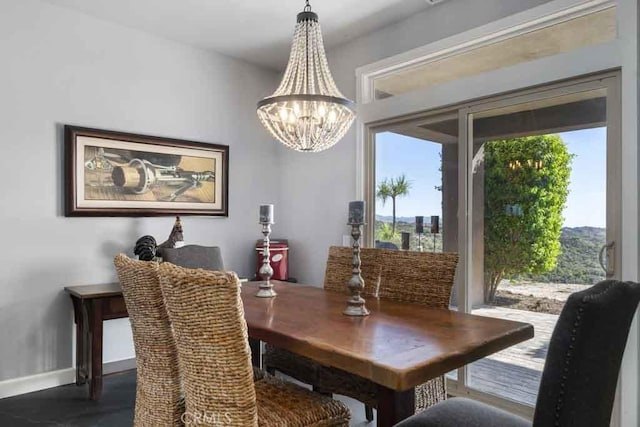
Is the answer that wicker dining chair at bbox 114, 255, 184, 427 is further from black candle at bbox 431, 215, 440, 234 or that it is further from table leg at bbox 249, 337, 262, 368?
black candle at bbox 431, 215, 440, 234

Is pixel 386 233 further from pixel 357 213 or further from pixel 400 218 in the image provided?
pixel 357 213

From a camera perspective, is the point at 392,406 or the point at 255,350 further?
the point at 255,350

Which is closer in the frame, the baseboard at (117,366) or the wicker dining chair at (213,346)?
the wicker dining chair at (213,346)

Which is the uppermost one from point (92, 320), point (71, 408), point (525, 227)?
point (525, 227)

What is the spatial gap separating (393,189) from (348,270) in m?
1.15

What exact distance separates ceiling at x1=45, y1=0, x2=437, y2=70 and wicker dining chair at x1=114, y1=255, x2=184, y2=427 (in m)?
2.22

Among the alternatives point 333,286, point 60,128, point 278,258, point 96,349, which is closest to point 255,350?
point 333,286

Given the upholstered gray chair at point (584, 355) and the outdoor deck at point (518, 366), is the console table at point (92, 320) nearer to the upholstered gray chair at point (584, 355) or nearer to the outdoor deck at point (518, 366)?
the outdoor deck at point (518, 366)

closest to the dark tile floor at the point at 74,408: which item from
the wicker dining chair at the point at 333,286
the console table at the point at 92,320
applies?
the console table at the point at 92,320

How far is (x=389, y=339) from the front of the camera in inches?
59.7

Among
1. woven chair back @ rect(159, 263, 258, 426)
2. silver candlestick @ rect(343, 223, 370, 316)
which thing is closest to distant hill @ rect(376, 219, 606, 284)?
silver candlestick @ rect(343, 223, 370, 316)

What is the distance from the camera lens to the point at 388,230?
3.55 metres

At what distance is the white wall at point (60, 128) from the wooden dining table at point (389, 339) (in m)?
1.89

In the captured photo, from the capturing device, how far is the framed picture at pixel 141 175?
3.20 metres
